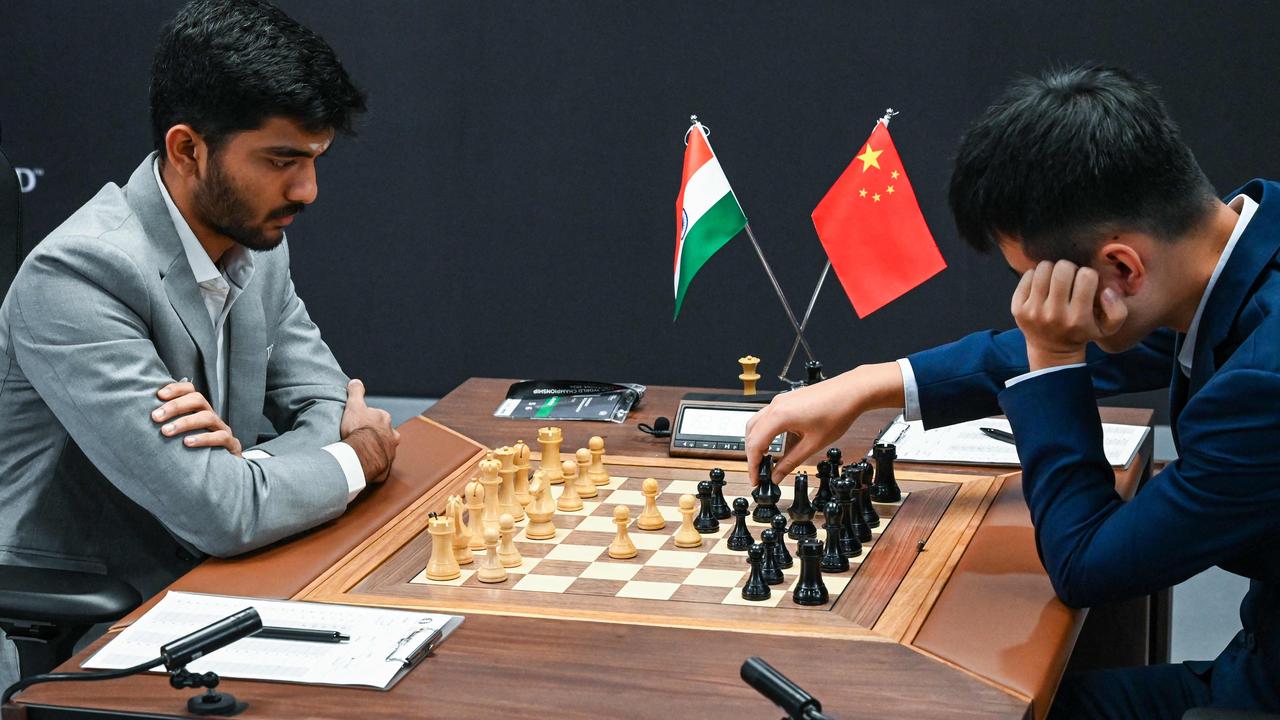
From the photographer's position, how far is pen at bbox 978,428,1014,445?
232cm

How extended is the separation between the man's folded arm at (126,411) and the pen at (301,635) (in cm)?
32

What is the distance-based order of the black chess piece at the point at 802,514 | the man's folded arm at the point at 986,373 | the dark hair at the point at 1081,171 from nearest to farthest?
1. the dark hair at the point at 1081,171
2. the black chess piece at the point at 802,514
3. the man's folded arm at the point at 986,373

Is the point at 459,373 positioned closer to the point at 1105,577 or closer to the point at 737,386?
the point at 737,386

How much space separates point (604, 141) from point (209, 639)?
3.48 m

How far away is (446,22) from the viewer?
469 cm

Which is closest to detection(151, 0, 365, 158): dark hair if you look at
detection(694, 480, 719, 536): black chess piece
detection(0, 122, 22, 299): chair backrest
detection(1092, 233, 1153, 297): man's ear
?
detection(0, 122, 22, 299): chair backrest

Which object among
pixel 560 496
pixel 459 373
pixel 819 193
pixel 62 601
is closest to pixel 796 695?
pixel 560 496

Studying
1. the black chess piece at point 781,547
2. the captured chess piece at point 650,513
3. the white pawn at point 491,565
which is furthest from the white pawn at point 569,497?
the black chess piece at point 781,547

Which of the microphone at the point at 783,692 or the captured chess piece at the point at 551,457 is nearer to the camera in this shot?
the microphone at the point at 783,692

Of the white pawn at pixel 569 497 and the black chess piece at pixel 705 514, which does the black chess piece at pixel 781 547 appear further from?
the white pawn at pixel 569 497

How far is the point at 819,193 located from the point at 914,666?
127 inches

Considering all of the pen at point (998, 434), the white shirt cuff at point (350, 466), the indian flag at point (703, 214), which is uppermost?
the indian flag at point (703, 214)

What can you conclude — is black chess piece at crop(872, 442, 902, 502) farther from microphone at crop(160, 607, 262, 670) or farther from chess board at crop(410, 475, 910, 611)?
microphone at crop(160, 607, 262, 670)

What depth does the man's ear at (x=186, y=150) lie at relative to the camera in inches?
80.7
